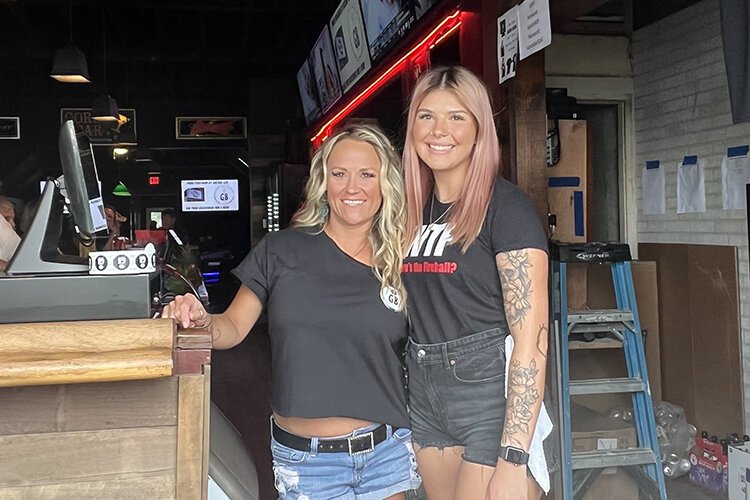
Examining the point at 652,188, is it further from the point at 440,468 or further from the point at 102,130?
the point at 102,130

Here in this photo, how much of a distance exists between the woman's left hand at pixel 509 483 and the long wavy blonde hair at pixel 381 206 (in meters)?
0.48

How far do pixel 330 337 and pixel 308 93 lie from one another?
24.1 ft

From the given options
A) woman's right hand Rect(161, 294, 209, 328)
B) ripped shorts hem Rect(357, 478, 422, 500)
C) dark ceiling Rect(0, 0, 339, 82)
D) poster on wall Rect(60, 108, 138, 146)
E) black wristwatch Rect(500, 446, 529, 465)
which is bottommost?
ripped shorts hem Rect(357, 478, 422, 500)

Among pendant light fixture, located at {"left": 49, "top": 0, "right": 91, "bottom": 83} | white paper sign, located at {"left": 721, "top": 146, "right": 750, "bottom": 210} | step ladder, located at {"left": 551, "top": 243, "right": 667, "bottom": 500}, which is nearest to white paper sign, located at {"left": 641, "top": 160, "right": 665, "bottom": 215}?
white paper sign, located at {"left": 721, "top": 146, "right": 750, "bottom": 210}

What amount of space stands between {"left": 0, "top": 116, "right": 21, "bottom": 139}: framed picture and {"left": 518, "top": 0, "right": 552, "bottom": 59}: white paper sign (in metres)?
10.6

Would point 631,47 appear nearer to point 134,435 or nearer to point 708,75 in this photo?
point 708,75

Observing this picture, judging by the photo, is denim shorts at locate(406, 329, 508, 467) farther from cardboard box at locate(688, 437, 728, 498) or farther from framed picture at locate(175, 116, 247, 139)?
framed picture at locate(175, 116, 247, 139)

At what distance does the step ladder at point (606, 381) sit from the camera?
3.10m

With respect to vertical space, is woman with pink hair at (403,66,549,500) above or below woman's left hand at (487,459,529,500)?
above

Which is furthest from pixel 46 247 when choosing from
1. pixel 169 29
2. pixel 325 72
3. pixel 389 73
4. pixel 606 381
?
pixel 169 29

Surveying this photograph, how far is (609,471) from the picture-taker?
3.36m

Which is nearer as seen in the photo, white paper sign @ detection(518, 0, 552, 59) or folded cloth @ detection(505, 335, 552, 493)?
folded cloth @ detection(505, 335, 552, 493)

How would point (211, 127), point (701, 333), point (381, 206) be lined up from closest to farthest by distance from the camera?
point (381, 206) → point (701, 333) → point (211, 127)

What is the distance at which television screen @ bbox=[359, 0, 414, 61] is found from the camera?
450 centimetres
